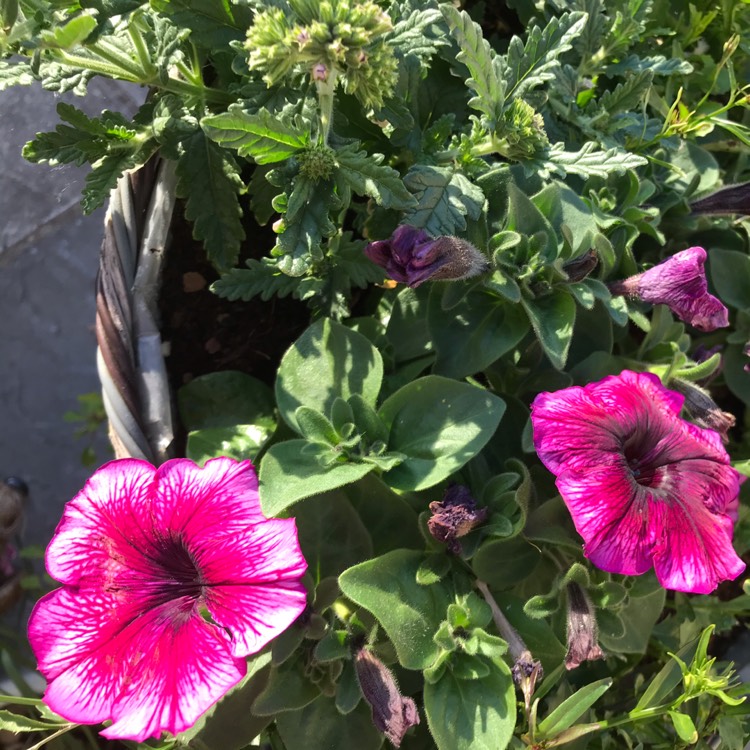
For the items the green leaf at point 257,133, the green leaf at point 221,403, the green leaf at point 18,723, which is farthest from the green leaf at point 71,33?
the green leaf at point 18,723

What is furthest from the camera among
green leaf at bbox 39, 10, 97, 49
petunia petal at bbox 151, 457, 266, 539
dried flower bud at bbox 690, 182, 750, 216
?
dried flower bud at bbox 690, 182, 750, 216

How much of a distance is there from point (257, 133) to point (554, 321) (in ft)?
0.98

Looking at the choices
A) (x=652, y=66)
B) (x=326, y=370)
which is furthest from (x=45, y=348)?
(x=652, y=66)

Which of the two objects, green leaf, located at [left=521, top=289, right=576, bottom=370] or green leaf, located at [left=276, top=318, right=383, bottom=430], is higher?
green leaf, located at [left=276, top=318, right=383, bottom=430]

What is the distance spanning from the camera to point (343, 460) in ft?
2.20

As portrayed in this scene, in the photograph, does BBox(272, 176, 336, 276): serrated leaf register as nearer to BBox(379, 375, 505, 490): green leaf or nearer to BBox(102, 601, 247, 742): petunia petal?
BBox(379, 375, 505, 490): green leaf

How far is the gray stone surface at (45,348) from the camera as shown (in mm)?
1352

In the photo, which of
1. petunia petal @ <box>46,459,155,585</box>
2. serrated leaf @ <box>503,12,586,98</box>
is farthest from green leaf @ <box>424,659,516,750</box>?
serrated leaf @ <box>503,12,586,98</box>

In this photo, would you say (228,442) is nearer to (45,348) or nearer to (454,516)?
(454,516)

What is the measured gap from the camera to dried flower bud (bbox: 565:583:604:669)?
0.60 meters

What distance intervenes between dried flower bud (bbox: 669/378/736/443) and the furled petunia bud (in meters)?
0.25

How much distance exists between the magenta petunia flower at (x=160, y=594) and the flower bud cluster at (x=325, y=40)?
0.95 feet

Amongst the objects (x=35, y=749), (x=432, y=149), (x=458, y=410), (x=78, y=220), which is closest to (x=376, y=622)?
(x=458, y=410)

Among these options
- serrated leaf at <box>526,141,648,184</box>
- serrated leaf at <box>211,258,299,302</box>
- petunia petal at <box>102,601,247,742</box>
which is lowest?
petunia petal at <box>102,601,247,742</box>
